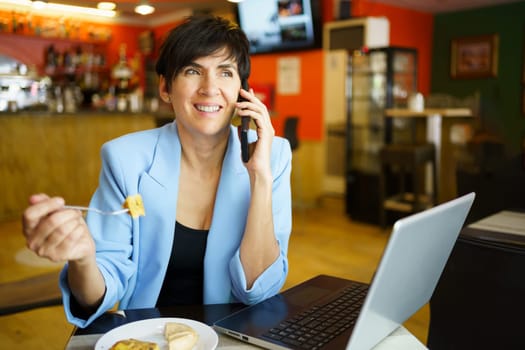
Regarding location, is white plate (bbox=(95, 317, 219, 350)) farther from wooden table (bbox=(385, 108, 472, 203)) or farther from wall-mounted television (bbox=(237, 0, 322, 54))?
wall-mounted television (bbox=(237, 0, 322, 54))

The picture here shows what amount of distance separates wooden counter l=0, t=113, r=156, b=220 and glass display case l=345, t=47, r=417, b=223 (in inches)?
95.5

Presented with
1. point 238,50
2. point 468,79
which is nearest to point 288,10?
point 468,79

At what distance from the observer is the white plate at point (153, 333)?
82 centimetres

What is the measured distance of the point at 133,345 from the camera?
782mm

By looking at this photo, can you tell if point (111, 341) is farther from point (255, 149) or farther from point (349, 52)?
point (349, 52)

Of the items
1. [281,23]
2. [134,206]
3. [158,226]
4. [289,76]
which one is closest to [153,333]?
[134,206]

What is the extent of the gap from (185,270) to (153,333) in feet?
1.43

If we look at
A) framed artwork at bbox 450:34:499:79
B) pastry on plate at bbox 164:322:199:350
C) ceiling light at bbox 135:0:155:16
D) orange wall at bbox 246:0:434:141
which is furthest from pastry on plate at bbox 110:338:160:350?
framed artwork at bbox 450:34:499:79

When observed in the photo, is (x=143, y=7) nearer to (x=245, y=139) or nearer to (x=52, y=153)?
(x=52, y=153)

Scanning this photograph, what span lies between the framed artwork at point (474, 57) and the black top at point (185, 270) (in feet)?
24.9

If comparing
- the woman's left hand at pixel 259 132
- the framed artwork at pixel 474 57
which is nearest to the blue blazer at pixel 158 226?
the woman's left hand at pixel 259 132

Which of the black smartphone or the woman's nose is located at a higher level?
the woman's nose

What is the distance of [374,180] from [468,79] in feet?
12.4

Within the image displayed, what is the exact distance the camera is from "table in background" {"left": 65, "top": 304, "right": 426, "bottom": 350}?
2.79ft
